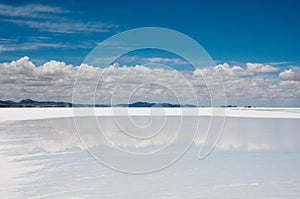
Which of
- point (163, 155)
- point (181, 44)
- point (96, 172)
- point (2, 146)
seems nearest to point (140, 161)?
point (163, 155)

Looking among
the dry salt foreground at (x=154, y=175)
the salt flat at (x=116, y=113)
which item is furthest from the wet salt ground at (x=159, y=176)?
the salt flat at (x=116, y=113)

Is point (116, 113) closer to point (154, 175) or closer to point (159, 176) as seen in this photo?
point (154, 175)

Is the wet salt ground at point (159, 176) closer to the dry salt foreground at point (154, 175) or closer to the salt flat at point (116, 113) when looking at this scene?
the dry salt foreground at point (154, 175)

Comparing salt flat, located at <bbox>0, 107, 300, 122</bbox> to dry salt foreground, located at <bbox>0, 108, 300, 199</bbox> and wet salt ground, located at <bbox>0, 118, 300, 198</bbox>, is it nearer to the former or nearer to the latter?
dry salt foreground, located at <bbox>0, 108, 300, 199</bbox>

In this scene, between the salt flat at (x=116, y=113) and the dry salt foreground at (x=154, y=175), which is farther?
the salt flat at (x=116, y=113)

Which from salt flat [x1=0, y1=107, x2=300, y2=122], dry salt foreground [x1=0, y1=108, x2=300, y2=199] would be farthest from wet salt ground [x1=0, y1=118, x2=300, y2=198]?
salt flat [x1=0, y1=107, x2=300, y2=122]

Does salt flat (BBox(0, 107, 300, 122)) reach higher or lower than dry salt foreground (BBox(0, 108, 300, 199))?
higher

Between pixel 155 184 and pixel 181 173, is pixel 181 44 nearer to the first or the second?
pixel 181 173

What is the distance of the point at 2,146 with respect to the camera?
11.9 meters

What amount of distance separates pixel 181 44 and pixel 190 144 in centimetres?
376

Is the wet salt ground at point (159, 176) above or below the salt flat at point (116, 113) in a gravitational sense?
below

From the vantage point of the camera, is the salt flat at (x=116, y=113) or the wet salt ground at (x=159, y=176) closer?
the wet salt ground at (x=159, y=176)

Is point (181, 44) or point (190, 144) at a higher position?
point (181, 44)

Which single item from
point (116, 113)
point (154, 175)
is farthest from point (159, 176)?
point (116, 113)
